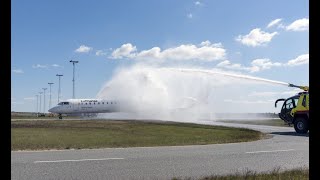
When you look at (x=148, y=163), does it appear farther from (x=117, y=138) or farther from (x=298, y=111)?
(x=298, y=111)

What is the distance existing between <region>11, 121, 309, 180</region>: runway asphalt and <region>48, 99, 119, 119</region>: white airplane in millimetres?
55861

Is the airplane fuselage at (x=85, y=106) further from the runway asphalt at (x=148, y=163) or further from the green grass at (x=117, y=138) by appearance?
the runway asphalt at (x=148, y=163)

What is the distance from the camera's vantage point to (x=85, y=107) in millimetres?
71188

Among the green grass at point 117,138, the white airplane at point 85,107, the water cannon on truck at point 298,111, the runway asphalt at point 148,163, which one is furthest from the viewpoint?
the white airplane at point 85,107

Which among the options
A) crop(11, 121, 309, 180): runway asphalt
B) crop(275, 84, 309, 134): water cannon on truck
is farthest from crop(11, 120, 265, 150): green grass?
crop(11, 121, 309, 180): runway asphalt

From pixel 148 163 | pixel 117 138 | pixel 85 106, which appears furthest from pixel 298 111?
pixel 85 106

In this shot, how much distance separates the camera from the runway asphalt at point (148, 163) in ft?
31.5

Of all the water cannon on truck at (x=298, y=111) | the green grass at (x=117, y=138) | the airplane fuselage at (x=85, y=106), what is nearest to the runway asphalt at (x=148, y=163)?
the green grass at (x=117, y=138)

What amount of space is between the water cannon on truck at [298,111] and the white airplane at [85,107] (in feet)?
156

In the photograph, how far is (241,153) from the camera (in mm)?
14336

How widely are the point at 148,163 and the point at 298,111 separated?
16372 millimetres
